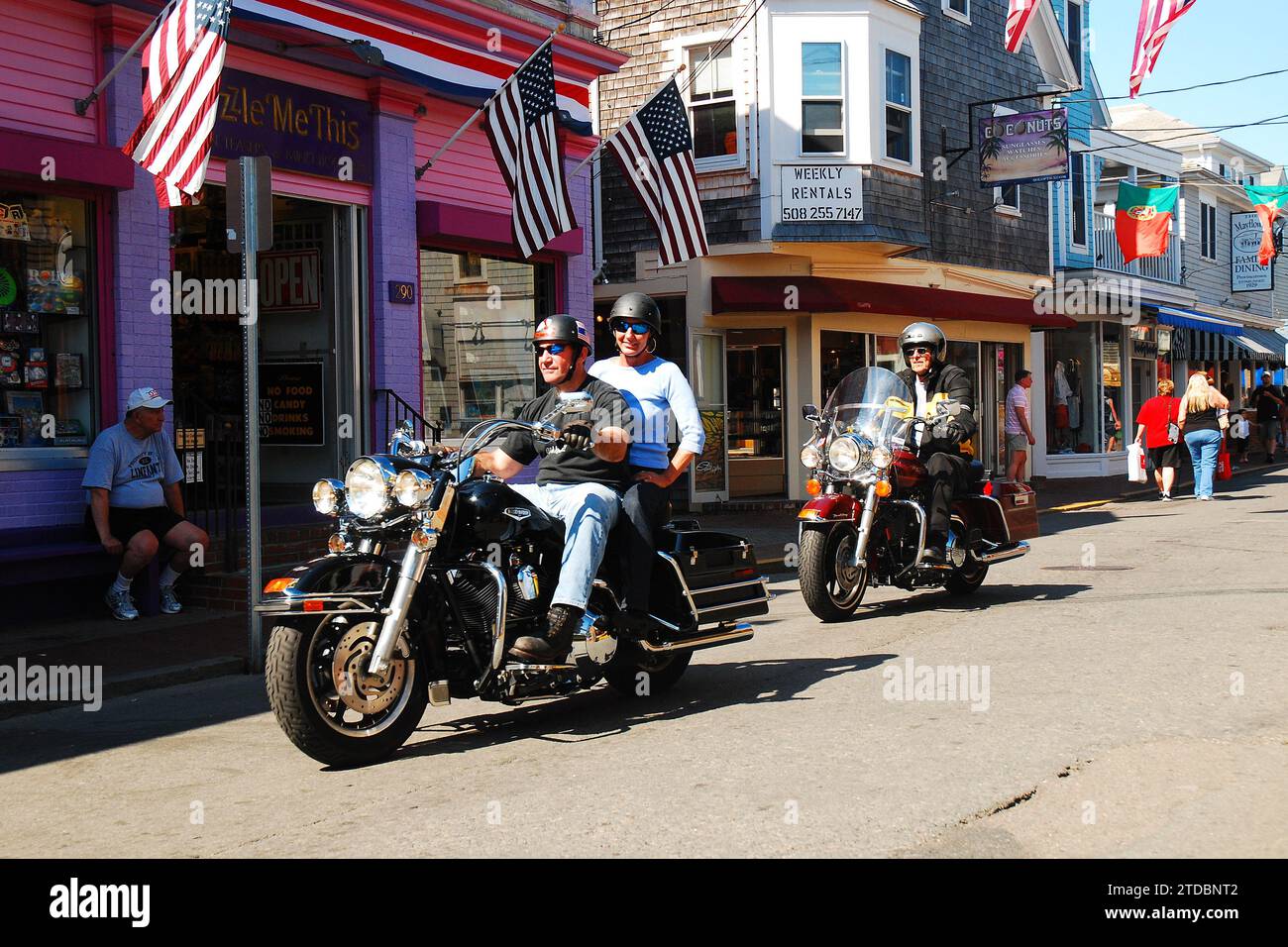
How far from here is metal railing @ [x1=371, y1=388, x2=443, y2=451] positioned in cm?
1433

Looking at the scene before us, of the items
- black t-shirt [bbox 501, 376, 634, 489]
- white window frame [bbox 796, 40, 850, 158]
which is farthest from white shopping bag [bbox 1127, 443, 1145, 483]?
black t-shirt [bbox 501, 376, 634, 489]

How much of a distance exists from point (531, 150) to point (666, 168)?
223cm

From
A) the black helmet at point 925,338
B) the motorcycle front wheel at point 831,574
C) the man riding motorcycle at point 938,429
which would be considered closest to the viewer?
the motorcycle front wheel at point 831,574

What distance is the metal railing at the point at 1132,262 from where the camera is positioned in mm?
30562

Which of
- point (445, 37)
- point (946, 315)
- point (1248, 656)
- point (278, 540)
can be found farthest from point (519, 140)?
point (946, 315)

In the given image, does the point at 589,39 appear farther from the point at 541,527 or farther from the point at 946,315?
the point at 541,527

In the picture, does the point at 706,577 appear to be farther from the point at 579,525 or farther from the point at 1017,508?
the point at 1017,508

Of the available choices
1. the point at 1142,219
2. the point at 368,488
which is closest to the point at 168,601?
the point at 368,488

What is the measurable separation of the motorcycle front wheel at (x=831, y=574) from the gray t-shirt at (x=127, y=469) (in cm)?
510

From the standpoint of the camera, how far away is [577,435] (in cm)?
607

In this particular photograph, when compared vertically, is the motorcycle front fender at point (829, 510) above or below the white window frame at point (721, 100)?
below

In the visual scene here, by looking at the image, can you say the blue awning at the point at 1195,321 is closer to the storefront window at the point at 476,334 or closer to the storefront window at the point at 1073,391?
the storefront window at the point at 1073,391

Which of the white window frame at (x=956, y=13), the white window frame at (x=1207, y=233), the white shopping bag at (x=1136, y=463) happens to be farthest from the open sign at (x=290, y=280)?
the white window frame at (x=1207, y=233)

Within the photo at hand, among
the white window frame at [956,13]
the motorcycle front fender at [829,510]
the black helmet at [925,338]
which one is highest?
the white window frame at [956,13]
